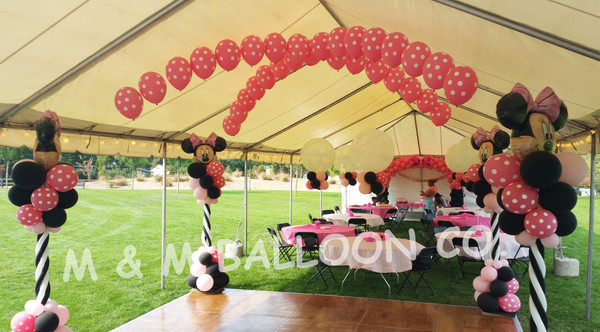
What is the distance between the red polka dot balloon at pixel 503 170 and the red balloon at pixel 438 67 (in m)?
0.91

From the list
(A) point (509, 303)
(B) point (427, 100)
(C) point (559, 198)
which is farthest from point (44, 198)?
(A) point (509, 303)

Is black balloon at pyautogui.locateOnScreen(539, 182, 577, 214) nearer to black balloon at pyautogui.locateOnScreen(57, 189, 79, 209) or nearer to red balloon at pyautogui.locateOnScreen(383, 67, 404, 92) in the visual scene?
red balloon at pyautogui.locateOnScreen(383, 67, 404, 92)

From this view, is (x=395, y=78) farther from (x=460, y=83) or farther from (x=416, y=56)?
(x=460, y=83)

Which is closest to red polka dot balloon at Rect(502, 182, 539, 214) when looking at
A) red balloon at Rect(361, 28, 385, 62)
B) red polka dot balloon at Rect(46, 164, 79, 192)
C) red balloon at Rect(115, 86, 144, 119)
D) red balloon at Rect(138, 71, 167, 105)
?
red balloon at Rect(361, 28, 385, 62)

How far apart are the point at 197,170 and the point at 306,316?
253cm

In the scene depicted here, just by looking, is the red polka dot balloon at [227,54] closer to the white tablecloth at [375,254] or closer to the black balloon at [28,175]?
the black balloon at [28,175]

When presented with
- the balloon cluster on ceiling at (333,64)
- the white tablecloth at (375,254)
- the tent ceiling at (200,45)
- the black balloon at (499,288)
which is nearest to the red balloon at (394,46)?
the balloon cluster on ceiling at (333,64)

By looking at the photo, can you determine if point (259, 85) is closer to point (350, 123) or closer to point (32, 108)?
point (32, 108)

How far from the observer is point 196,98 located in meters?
5.10

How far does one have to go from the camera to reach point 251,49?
4035 mm

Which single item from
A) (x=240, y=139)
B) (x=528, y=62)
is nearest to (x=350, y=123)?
(x=240, y=139)

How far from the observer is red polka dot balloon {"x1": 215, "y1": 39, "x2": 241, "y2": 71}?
12.9 ft

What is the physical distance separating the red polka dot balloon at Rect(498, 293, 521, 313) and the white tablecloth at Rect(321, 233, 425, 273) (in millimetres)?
1220

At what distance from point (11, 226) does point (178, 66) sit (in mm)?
14281
